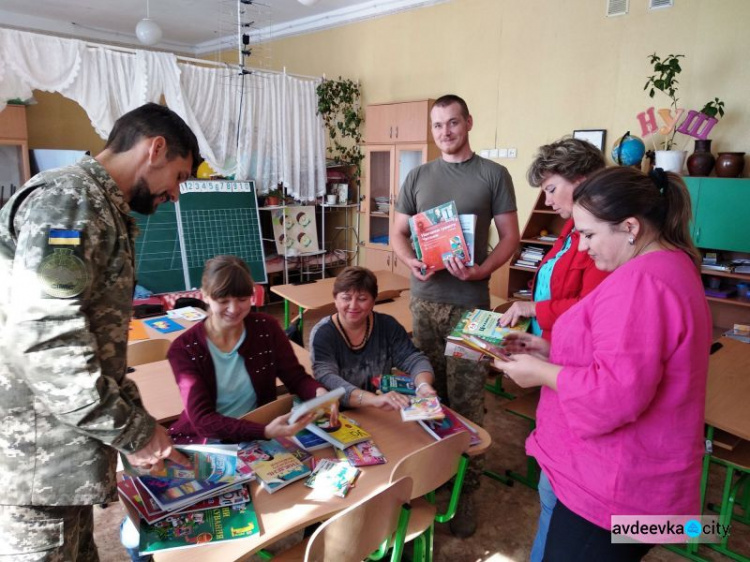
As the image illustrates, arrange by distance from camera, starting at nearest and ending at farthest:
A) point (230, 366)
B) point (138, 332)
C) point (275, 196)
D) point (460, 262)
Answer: point (230, 366), point (460, 262), point (138, 332), point (275, 196)

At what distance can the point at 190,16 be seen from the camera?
6910 millimetres

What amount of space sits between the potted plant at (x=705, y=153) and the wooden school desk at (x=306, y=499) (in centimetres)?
313

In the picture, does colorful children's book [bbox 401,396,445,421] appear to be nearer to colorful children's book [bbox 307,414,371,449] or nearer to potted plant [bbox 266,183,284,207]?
colorful children's book [bbox 307,414,371,449]

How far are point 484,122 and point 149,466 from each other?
193 inches

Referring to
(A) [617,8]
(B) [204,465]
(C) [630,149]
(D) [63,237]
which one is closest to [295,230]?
(C) [630,149]

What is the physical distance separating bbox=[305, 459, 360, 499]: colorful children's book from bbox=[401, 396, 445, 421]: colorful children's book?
0.24 metres

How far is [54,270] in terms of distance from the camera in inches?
39.9

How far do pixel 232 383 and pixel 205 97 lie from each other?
13.9 ft

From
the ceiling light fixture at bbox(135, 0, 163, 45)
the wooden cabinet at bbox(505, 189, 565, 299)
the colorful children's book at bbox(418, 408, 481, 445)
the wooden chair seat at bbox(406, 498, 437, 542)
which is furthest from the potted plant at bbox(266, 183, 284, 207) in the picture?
the wooden chair seat at bbox(406, 498, 437, 542)

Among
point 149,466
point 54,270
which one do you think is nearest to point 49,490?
point 149,466

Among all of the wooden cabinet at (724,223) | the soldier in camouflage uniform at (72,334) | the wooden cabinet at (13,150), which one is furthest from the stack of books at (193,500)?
the wooden cabinet at (13,150)

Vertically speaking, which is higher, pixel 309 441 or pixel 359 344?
pixel 359 344

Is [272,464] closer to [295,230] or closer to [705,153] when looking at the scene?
[705,153]

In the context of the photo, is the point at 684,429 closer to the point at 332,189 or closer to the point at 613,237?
the point at 613,237
